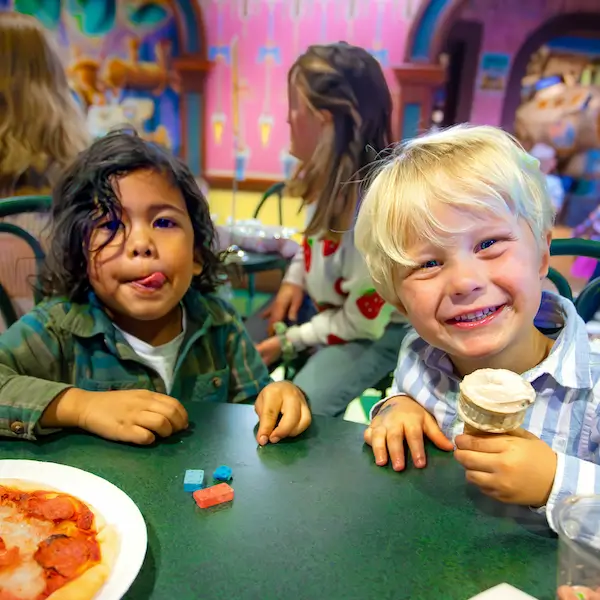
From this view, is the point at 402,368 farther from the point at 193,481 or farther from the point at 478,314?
the point at 193,481

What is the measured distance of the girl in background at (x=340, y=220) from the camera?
177 centimetres

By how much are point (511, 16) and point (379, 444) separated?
7.37 ft

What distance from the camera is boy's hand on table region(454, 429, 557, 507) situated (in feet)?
Result: 2.46

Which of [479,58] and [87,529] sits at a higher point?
[479,58]

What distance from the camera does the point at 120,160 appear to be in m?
1.22

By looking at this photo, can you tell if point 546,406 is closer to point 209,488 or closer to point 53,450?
point 209,488

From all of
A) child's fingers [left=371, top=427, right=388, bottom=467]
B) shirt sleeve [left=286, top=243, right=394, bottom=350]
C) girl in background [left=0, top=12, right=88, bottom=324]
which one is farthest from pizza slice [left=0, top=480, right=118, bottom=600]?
girl in background [left=0, top=12, right=88, bottom=324]

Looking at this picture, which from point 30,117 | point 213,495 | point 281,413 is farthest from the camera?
point 30,117

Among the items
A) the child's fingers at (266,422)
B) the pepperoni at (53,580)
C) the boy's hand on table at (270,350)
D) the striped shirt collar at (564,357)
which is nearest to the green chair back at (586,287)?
the striped shirt collar at (564,357)

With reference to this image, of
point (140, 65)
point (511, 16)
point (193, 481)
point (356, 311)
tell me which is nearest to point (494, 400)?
Result: point (193, 481)

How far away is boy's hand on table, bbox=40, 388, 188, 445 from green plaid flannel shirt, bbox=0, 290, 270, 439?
0.03m

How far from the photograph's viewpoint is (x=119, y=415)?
0.94 meters

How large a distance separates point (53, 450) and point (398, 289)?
61 centimetres

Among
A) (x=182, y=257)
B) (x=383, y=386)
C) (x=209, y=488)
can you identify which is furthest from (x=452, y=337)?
(x=383, y=386)
